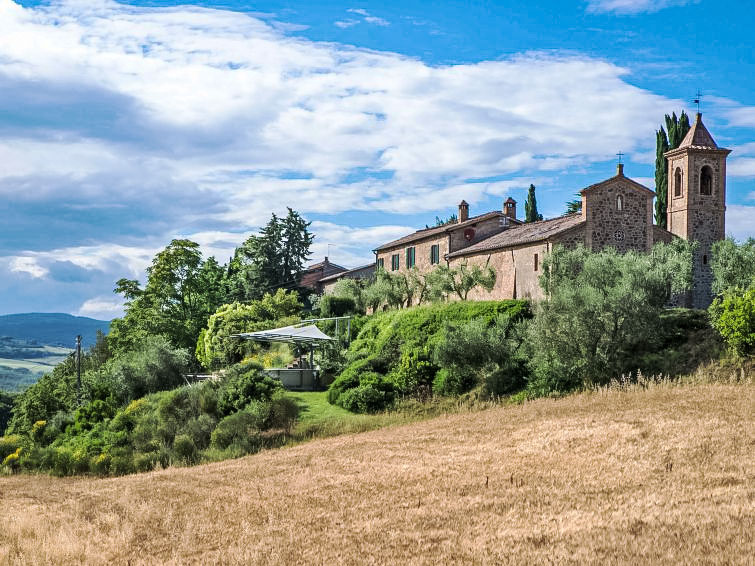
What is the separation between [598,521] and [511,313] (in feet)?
75.7

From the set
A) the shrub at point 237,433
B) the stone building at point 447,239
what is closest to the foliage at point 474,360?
the shrub at point 237,433

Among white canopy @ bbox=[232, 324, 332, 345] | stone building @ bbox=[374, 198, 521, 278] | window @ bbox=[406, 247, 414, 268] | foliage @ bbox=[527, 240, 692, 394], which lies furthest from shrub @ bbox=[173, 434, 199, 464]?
window @ bbox=[406, 247, 414, 268]

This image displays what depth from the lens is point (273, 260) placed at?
63.8 metres

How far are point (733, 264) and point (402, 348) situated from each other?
1681 cm

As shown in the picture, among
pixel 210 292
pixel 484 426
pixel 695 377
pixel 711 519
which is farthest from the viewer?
pixel 210 292

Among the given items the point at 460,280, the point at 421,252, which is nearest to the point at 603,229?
the point at 460,280

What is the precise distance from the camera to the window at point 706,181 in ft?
148

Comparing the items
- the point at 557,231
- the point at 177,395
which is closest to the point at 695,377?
the point at 557,231

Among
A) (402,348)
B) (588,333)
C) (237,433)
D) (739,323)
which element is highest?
(739,323)

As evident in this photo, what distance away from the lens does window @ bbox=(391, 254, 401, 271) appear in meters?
56.1

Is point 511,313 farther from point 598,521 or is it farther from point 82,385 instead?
point 82,385

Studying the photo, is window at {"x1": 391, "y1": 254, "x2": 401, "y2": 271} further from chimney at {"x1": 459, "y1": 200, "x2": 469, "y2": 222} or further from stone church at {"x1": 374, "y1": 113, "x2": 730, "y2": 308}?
chimney at {"x1": 459, "y1": 200, "x2": 469, "y2": 222}

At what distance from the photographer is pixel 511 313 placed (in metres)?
35.9

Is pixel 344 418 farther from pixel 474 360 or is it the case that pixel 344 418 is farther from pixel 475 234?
pixel 475 234
